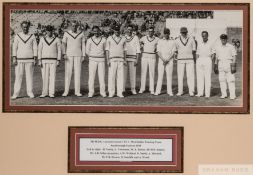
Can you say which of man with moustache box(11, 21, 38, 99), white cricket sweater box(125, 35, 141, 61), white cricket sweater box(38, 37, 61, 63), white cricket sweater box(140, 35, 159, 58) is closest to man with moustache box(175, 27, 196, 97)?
white cricket sweater box(140, 35, 159, 58)

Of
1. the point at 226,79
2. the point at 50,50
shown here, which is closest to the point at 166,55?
the point at 226,79

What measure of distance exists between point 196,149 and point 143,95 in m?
0.42

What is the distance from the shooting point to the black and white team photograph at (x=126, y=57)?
2.09 metres

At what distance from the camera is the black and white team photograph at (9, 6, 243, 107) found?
209cm

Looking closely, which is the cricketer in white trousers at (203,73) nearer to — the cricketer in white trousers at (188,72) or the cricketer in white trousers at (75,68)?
the cricketer in white trousers at (188,72)

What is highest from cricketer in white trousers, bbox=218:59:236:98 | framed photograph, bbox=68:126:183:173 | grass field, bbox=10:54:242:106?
cricketer in white trousers, bbox=218:59:236:98

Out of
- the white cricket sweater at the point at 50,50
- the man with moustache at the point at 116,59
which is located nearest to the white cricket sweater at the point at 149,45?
the man with moustache at the point at 116,59

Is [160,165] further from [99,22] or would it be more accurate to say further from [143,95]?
[99,22]

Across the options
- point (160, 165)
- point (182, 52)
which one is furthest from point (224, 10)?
point (160, 165)

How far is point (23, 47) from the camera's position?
6.90ft

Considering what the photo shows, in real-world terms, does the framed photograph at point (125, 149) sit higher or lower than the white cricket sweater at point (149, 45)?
lower

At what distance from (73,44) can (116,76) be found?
31 cm

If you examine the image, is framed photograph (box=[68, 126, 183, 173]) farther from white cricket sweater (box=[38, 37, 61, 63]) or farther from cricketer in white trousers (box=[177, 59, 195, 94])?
white cricket sweater (box=[38, 37, 61, 63])

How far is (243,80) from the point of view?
2.08 metres
